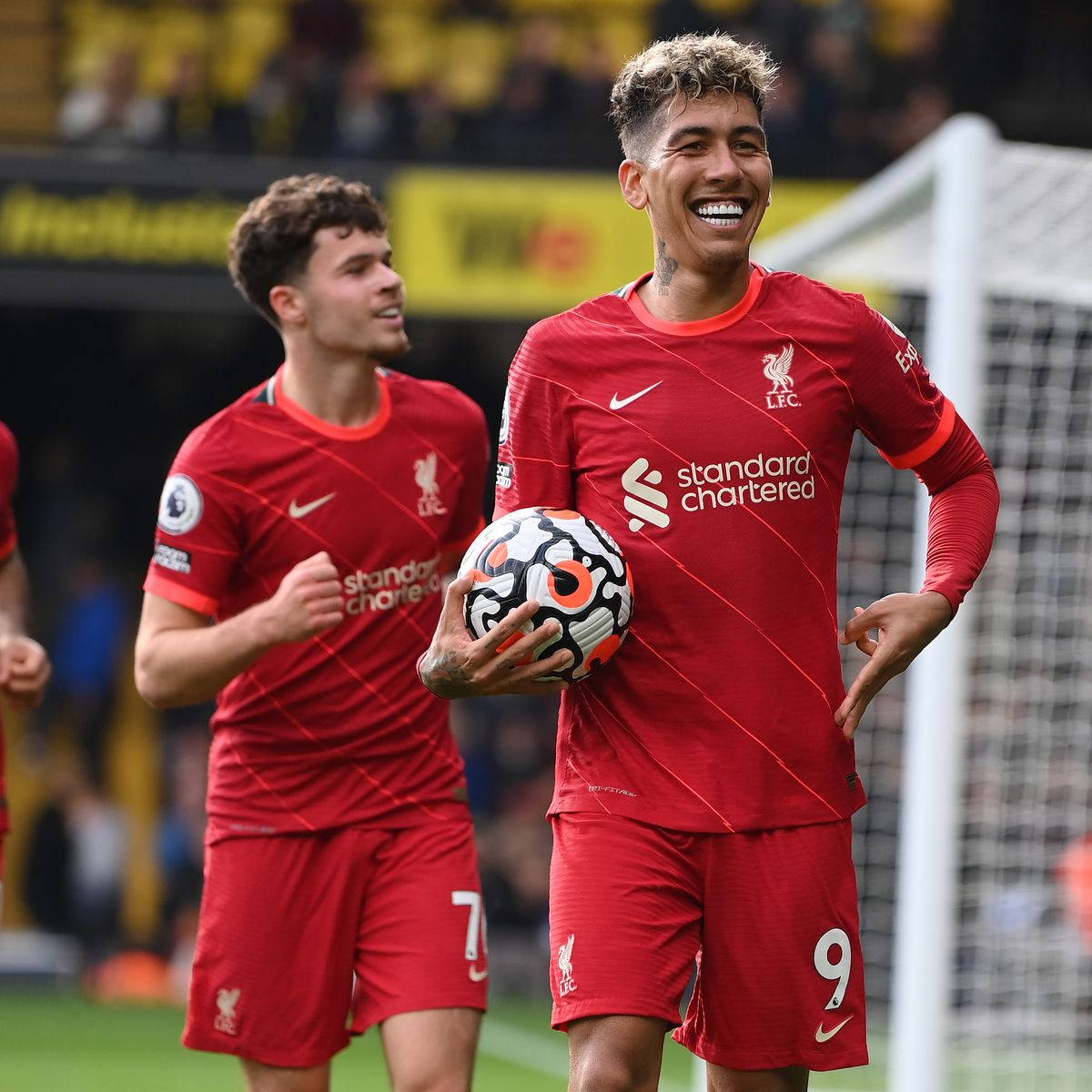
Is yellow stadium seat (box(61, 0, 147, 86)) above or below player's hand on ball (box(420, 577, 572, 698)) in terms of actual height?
above

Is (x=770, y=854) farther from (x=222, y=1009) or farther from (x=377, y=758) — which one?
(x=222, y=1009)

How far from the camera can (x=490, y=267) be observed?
44.8 ft

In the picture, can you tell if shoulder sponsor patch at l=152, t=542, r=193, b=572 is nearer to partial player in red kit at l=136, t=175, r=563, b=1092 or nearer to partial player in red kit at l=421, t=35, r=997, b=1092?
partial player in red kit at l=136, t=175, r=563, b=1092

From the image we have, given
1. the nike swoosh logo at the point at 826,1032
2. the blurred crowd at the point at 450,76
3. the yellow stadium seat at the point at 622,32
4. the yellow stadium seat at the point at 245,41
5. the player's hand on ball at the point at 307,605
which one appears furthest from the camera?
the yellow stadium seat at the point at 622,32

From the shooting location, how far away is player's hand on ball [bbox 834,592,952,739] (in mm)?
3791

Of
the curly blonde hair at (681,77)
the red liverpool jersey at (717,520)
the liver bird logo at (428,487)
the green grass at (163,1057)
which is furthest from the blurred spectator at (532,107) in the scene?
the red liverpool jersey at (717,520)

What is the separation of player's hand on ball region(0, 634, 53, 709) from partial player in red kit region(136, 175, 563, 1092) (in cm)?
34

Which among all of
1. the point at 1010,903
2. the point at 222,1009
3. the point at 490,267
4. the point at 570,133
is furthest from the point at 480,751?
the point at 222,1009

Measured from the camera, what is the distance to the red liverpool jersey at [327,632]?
4.75m

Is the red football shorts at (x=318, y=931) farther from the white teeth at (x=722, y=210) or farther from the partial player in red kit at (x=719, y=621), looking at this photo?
the white teeth at (x=722, y=210)

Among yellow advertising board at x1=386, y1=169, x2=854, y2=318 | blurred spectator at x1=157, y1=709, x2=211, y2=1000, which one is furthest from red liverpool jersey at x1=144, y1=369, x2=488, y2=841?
blurred spectator at x1=157, y1=709, x2=211, y2=1000

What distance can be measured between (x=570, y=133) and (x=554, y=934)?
11.4 meters

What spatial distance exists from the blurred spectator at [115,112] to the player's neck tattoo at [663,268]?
10703 millimetres

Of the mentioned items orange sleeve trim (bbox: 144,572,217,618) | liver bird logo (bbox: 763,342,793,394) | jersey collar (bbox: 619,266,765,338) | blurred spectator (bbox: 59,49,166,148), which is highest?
blurred spectator (bbox: 59,49,166,148)
